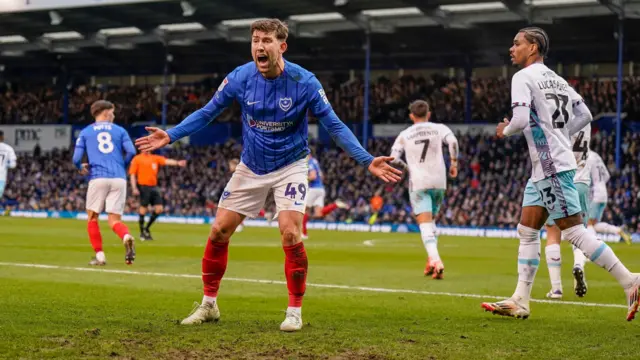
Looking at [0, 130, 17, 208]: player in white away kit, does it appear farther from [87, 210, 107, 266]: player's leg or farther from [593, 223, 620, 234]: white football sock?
[593, 223, 620, 234]: white football sock

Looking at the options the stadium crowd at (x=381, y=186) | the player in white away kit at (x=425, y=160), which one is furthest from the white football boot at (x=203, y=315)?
the stadium crowd at (x=381, y=186)

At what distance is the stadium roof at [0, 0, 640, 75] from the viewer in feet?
119

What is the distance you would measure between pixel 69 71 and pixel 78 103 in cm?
239

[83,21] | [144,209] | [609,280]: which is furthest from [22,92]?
[609,280]

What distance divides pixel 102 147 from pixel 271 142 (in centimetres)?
690

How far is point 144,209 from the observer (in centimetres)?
2258

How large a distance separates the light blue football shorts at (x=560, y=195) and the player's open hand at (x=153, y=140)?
3060 mm

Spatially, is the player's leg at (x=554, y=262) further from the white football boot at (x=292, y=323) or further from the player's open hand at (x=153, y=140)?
the player's open hand at (x=153, y=140)

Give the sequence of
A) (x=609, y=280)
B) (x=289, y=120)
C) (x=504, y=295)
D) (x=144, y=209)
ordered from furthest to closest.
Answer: (x=144, y=209)
(x=609, y=280)
(x=504, y=295)
(x=289, y=120)

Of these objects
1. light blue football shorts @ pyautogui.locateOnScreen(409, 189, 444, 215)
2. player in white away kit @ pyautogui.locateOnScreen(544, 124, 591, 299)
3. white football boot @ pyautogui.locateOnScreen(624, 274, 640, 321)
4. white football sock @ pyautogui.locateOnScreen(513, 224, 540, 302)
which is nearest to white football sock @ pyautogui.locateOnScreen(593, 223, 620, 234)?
light blue football shorts @ pyautogui.locateOnScreen(409, 189, 444, 215)

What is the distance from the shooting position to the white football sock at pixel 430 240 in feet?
41.9

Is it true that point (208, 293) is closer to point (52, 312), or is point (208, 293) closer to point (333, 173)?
point (52, 312)

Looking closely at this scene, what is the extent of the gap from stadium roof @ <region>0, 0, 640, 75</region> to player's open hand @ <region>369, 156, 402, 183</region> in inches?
1094

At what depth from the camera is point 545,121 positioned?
26.2ft
